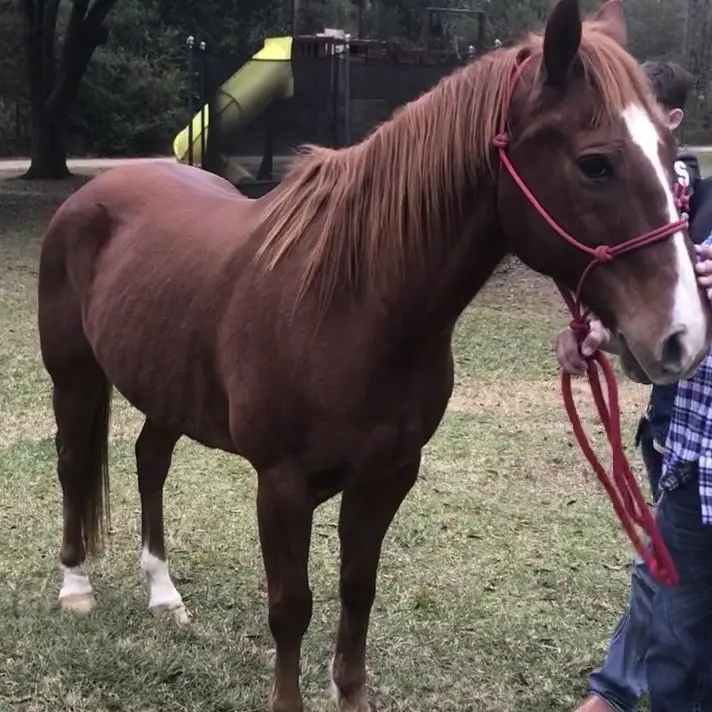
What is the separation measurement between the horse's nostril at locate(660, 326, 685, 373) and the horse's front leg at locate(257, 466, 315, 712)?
1.01 m

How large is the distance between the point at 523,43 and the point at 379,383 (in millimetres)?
830

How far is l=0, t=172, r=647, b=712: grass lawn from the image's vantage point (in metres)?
2.88

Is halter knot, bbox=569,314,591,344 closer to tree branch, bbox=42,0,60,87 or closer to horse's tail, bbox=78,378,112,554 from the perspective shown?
horse's tail, bbox=78,378,112,554

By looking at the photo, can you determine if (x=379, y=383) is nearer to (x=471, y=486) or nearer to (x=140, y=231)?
(x=140, y=231)

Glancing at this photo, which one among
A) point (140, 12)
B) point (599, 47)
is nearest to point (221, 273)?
point (599, 47)

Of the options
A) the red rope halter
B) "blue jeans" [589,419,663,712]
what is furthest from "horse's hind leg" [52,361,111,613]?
the red rope halter

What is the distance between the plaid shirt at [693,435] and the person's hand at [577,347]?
0.22 metres

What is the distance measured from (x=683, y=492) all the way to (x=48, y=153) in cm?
1810

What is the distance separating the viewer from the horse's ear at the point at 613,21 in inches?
79.4

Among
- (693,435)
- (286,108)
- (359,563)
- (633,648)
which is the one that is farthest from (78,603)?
(286,108)

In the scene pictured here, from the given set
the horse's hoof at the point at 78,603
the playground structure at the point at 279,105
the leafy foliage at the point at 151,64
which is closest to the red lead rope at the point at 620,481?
the horse's hoof at the point at 78,603

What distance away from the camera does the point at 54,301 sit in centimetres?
339

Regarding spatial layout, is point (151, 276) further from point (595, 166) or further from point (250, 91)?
point (250, 91)

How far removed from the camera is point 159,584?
331 centimetres
